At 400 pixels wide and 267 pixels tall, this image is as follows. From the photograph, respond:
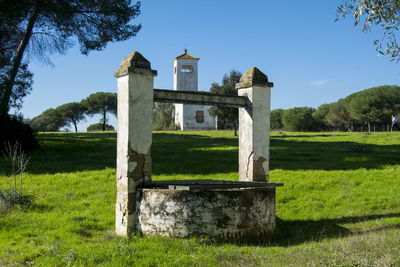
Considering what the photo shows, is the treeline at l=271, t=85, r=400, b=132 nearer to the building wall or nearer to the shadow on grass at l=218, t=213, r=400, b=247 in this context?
the building wall

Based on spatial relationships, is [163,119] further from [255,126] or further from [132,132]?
[132,132]

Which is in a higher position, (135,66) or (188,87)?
(188,87)

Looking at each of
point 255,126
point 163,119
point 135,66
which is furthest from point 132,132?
point 163,119

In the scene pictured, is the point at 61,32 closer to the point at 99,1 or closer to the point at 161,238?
the point at 99,1

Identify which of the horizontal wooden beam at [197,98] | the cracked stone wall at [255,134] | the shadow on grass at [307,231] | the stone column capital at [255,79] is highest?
the stone column capital at [255,79]

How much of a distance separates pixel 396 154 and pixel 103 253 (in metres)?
15.2

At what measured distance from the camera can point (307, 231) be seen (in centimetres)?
899

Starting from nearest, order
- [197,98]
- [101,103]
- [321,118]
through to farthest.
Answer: [197,98], [101,103], [321,118]

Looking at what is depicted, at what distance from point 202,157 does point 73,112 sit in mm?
55079

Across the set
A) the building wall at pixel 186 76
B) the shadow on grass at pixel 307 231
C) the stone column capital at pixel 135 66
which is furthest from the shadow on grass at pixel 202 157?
the building wall at pixel 186 76

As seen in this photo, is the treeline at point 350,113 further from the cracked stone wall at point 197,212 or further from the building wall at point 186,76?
the cracked stone wall at point 197,212

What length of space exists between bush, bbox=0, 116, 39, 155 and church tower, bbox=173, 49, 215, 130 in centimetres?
2701

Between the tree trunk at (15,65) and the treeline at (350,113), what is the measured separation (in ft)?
142

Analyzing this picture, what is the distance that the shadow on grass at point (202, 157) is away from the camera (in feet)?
47.3
